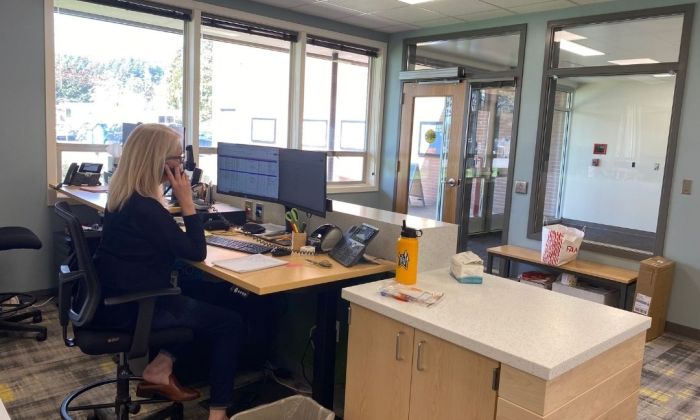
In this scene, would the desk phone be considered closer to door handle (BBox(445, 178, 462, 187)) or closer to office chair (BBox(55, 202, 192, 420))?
office chair (BBox(55, 202, 192, 420))

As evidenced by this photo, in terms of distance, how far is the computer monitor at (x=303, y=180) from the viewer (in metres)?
2.57

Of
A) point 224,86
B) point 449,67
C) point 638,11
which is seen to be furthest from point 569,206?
point 224,86

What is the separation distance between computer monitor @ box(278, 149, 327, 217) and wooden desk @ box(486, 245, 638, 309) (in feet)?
8.05

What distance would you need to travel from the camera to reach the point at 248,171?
303 centimetres

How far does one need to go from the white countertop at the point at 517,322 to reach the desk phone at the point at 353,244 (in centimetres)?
24

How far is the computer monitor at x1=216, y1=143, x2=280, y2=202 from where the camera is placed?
2891 millimetres

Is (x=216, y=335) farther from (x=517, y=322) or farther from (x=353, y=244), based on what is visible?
(x=517, y=322)

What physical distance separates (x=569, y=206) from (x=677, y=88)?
2.56m

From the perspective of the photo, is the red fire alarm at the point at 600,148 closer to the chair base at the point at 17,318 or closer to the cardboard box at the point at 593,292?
the cardboard box at the point at 593,292

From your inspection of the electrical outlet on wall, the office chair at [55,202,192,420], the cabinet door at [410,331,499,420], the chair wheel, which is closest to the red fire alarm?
the electrical outlet on wall

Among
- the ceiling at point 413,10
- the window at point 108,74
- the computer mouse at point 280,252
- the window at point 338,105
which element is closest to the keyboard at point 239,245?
the computer mouse at point 280,252

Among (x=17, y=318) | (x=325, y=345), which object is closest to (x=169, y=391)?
(x=325, y=345)

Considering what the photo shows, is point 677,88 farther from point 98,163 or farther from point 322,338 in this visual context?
point 98,163

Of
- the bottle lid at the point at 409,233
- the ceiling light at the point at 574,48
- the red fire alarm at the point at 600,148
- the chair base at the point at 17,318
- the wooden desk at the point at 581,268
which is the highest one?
the ceiling light at the point at 574,48
